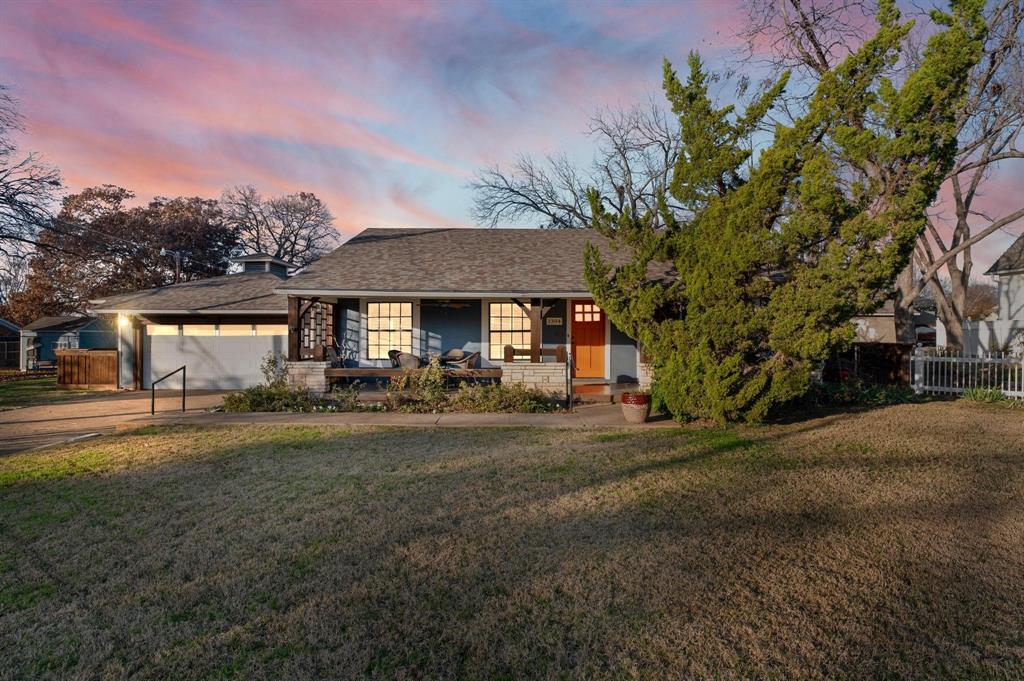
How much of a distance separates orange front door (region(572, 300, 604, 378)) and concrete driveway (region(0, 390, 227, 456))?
876 cm

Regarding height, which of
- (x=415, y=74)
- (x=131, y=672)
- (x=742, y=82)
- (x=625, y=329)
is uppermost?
(x=742, y=82)

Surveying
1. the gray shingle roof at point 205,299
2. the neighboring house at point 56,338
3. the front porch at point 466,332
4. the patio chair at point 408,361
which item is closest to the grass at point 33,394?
the gray shingle roof at point 205,299

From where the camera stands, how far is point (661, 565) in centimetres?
404

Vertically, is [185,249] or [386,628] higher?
[185,249]

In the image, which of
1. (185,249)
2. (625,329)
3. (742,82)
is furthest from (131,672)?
(185,249)

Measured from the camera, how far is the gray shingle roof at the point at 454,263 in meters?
12.6

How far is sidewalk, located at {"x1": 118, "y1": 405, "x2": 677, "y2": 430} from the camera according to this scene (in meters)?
9.70

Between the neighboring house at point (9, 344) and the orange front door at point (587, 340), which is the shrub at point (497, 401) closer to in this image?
the orange front door at point (587, 340)

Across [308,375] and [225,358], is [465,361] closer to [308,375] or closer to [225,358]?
[308,375]

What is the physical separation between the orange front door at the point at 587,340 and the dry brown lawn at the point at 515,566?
22.5 feet

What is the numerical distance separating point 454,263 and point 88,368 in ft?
40.3

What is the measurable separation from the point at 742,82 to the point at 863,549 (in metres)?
17.4

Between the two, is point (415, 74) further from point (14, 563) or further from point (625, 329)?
point (14, 563)

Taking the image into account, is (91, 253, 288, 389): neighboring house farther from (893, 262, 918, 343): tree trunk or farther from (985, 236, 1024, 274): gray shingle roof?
(985, 236, 1024, 274): gray shingle roof
